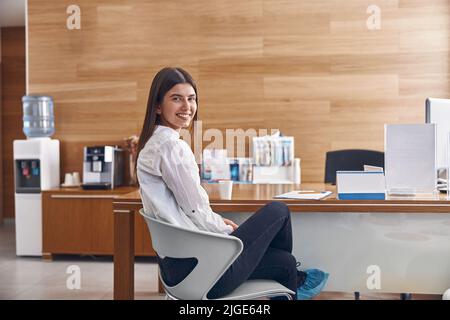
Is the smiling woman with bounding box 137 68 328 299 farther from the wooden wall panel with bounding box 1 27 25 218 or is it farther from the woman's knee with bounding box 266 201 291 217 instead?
the wooden wall panel with bounding box 1 27 25 218

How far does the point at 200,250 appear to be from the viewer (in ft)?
5.91

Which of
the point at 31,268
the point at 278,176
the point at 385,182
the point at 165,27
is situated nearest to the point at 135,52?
the point at 165,27

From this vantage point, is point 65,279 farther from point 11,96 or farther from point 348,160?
point 11,96

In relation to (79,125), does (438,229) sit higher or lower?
lower

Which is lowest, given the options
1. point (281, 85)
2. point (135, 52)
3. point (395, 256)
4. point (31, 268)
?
point (31, 268)

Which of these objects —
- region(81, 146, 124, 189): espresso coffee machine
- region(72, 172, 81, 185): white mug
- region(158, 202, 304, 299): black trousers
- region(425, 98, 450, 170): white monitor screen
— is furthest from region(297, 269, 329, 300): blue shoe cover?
region(72, 172, 81, 185): white mug

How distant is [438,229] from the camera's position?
2.36m

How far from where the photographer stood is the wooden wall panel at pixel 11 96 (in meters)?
6.86

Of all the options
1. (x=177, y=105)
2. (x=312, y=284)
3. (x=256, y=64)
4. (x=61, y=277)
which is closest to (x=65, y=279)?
(x=61, y=277)

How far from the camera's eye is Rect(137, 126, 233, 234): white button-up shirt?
1925mm

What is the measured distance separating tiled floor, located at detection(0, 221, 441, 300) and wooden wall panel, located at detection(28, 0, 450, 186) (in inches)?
40.6

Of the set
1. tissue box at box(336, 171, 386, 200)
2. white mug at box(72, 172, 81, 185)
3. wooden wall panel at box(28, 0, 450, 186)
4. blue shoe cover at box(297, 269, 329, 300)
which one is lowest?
blue shoe cover at box(297, 269, 329, 300)
